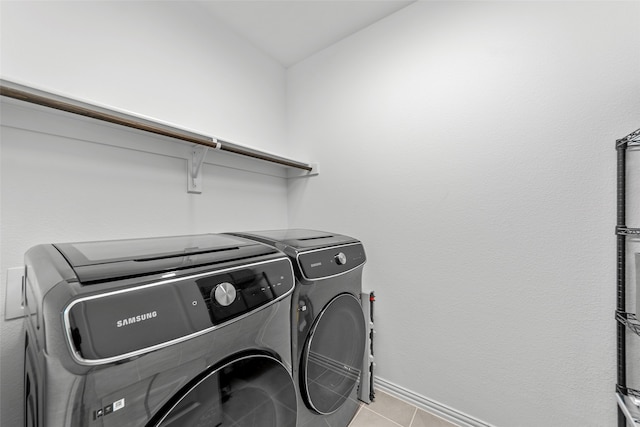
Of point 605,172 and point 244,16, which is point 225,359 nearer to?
point 605,172

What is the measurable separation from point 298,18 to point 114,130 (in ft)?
4.06

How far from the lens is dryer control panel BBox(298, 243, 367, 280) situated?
99 centimetres

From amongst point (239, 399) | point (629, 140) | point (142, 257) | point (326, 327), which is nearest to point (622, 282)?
point (629, 140)

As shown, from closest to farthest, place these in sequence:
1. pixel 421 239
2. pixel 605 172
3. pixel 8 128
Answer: pixel 8 128 → pixel 605 172 → pixel 421 239

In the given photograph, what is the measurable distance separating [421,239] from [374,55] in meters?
1.21

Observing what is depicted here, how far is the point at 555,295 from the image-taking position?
111cm

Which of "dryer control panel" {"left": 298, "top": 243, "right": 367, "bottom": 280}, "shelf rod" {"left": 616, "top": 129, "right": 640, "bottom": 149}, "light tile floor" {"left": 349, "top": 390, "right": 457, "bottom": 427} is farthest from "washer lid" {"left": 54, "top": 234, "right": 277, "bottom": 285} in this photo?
"shelf rod" {"left": 616, "top": 129, "right": 640, "bottom": 149}

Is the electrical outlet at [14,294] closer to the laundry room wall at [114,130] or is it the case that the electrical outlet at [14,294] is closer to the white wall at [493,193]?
the laundry room wall at [114,130]

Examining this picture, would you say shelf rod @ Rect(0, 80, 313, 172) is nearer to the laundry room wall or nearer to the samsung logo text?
the laundry room wall

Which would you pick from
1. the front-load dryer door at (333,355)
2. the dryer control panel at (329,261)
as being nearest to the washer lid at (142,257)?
the dryer control panel at (329,261)

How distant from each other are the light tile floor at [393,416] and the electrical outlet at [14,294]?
4.99 feet

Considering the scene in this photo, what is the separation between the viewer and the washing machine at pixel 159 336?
17.7 inches

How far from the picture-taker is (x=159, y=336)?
523 mm

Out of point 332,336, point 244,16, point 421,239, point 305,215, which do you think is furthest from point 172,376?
point 244,16
